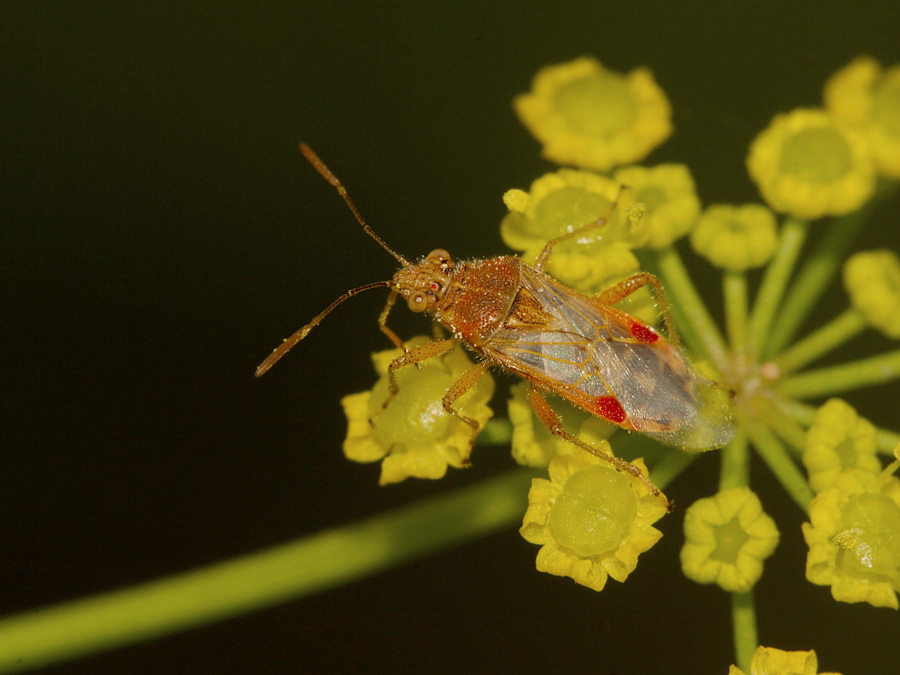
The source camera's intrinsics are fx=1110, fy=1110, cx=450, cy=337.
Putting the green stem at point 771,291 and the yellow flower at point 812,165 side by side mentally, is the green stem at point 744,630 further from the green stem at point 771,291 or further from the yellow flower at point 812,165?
the yellow flower at point 812,165

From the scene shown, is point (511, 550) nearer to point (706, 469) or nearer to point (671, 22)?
point (706, 469)

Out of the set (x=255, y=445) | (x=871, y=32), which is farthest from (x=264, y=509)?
(x=871, y=32)

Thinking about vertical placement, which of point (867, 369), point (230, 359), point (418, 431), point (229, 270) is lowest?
point (867, 369)

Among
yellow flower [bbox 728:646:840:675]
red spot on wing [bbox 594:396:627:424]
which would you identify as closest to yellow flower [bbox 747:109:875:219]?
red spot on wing [bbox 594:396:627:424]

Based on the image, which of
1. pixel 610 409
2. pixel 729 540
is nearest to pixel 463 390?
pixel 610 409

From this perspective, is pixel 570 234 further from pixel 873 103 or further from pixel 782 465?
pixel 873 103
